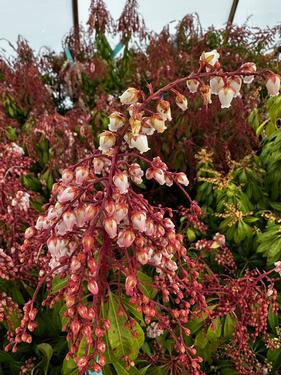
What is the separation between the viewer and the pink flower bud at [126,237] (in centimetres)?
67

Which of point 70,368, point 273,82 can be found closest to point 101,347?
point 70,368

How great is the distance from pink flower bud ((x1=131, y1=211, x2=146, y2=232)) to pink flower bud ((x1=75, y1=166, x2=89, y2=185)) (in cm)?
10

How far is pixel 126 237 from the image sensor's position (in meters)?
0.67

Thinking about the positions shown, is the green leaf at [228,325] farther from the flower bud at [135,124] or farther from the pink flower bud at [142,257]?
the flower bud at [135,124]

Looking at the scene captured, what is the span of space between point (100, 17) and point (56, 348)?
2.63 m

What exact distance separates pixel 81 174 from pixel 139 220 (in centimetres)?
12

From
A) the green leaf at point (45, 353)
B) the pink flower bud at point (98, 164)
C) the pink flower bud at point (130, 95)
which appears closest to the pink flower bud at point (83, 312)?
the pink flower bud at point (98, 164)

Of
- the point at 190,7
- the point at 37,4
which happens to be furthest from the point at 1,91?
the point at 190,7

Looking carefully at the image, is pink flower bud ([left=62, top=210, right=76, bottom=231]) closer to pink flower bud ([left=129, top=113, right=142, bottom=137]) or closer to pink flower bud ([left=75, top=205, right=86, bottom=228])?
pink flower bud ([left=75, top=205, right=86, bottom=228])

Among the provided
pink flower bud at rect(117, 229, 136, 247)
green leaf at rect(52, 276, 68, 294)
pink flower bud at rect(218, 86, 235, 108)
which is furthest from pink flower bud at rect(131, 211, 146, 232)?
green leaf at rect(52, 276, 68, 294)

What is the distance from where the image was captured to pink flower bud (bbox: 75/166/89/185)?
2.20ft

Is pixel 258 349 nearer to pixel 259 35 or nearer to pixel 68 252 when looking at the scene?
pixel 68 252

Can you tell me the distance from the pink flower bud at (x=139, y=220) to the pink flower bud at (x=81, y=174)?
0.10m

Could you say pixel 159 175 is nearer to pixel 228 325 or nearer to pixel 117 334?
pixel 117 334
